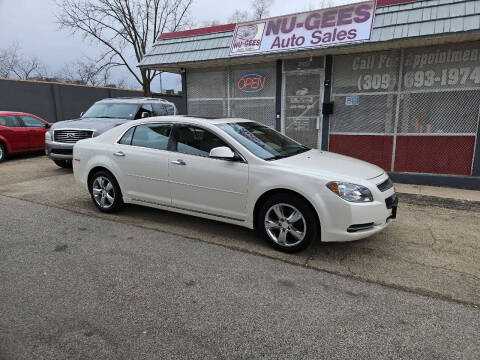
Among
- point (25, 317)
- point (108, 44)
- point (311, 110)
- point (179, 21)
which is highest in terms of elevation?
point (179, 21)

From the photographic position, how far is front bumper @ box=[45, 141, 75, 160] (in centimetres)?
873

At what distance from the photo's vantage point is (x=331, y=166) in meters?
4.13

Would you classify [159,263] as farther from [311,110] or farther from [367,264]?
[311,110]

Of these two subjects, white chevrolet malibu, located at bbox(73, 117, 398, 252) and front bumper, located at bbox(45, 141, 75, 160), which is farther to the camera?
front bumper, located at bbox(45, 141, 75, 160)

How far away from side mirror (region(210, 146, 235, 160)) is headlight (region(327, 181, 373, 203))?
3.96 ft

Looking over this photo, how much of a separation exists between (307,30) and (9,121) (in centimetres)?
968

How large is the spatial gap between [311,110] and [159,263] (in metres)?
6.12

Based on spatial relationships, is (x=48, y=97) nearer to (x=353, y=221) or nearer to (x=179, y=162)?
(x=179, y=162)

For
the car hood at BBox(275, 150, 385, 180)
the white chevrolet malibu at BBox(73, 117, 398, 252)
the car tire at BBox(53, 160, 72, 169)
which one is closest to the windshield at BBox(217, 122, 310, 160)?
the white chevrolet malibu at BBox(73, 117, 398, 252)

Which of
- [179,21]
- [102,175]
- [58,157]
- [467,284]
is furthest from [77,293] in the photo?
[179,21]

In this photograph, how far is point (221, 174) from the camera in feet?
14.1

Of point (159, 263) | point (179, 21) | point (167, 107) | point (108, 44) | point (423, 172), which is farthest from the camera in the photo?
point (179, 21)

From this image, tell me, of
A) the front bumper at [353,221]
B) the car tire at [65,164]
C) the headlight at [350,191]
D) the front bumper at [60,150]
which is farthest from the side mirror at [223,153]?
the car tire at [65,164]

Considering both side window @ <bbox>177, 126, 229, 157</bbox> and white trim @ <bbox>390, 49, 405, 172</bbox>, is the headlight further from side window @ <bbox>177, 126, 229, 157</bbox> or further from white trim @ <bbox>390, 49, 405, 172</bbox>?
white trim @ <bbox>390, 49, 405, 172</bbox>
